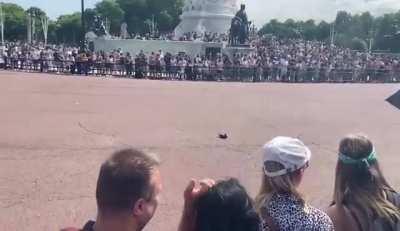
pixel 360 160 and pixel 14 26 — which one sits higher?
pixel 14 26

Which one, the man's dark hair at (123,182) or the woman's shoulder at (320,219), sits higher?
the man's dark hair at (123,182)

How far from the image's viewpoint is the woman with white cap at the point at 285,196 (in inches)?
135

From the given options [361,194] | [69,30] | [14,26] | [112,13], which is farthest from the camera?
→ [14,26]

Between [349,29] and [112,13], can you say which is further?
[349,29]

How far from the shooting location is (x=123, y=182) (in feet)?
8.98

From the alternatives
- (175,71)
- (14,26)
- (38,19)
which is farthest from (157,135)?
(38,19)

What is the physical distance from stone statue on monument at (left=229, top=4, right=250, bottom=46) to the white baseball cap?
45.1 meters

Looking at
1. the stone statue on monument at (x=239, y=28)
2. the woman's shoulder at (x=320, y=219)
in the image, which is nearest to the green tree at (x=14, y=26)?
the stone statue on monument at (x=239, y=28)

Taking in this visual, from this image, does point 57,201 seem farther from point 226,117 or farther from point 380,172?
point 226,117

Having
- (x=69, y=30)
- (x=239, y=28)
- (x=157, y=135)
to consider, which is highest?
(x=69, y=30)

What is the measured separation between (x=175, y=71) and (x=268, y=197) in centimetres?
2806

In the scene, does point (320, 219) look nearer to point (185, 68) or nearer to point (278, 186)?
point (278, 186)

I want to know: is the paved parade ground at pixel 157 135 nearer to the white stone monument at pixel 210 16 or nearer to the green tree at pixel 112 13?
the white stone monument at pixel 210 16

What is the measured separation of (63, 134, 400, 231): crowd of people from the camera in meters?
2.77
